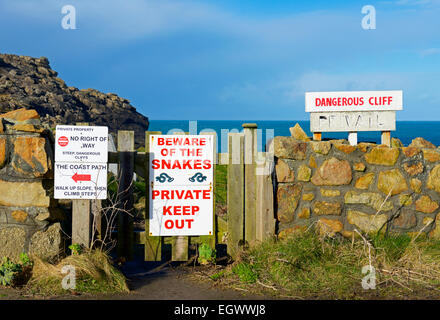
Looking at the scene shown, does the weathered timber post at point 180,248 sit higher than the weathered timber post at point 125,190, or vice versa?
the weathered timber post at point 125,190

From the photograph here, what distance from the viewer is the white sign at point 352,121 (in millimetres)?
8820

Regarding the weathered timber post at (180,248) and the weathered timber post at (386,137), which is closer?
the weathered timber post at (180,248)

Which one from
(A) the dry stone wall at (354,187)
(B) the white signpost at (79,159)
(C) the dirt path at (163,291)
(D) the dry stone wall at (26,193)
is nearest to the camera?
(C) the dirt path at (163,291)

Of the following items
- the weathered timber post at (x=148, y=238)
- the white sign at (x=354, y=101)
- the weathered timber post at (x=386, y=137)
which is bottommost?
the weathered timber post at (x=148, y=238)

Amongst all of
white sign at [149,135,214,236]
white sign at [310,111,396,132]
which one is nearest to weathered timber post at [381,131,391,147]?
white sign at [310,111,396,132]

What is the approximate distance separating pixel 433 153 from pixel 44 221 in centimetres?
569

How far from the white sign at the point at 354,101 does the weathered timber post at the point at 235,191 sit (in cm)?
279

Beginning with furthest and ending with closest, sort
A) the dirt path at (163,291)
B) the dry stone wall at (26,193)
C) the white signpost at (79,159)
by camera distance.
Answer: the white signpost at (79,159), the dry stone wall at (26,193), the dirt path at (163,291)

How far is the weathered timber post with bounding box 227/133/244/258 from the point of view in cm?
655

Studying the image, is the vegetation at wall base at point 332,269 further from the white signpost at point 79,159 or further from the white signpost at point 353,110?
the white signpost at point 353,110

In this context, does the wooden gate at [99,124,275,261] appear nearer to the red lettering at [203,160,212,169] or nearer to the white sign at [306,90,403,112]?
the red lettering at [203,160,212,169]

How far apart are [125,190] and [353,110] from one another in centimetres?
489

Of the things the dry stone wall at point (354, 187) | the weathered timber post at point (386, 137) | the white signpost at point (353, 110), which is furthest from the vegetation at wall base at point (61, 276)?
the weathered timber post at point (386, 137)

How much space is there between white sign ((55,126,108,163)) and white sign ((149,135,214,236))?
28.2 inches
